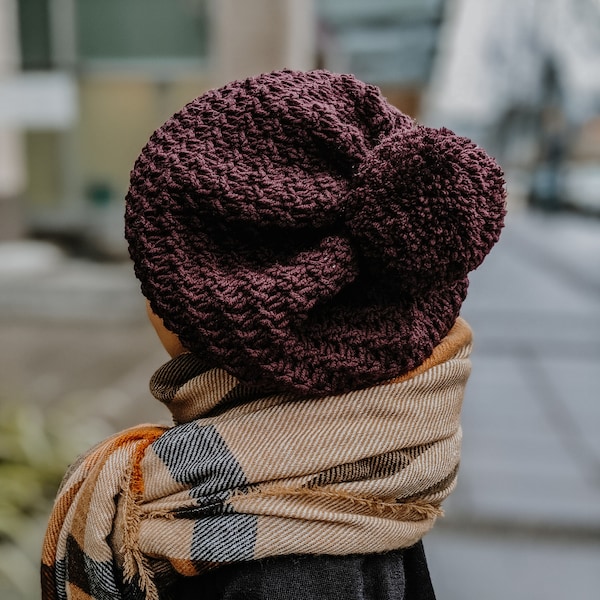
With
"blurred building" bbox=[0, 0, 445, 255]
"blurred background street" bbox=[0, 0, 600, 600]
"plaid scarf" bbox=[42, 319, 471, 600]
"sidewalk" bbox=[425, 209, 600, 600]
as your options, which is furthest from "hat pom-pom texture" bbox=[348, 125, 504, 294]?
"blurred building" bbox=[0, 0, 445, 255]

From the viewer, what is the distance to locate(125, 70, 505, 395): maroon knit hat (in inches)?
37.7

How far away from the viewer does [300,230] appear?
1.02m

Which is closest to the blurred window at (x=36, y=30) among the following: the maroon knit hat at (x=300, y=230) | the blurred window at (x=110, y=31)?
the blurred window at (x=110, y=31)

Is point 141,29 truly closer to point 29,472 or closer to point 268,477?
point 29,472

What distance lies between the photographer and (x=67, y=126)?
291 inches

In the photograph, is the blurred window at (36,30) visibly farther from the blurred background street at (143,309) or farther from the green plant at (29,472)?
the green plant at (29,472)

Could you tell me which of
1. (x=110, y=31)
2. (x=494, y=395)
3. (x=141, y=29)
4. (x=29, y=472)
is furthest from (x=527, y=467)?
(x=110, y=31)

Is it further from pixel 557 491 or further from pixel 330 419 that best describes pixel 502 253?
pixel 330 419

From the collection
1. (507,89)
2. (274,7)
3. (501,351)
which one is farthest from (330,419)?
(507,89)

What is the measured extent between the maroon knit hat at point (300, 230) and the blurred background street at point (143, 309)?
1483mm

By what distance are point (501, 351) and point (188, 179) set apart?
5.44 meters

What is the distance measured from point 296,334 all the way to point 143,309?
5772mm

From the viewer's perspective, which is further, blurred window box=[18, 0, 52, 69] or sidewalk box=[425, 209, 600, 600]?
blurred window box=[18, 0, 52, 69]

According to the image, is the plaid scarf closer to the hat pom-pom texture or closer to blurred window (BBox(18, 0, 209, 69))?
the hat pom-pom texture
